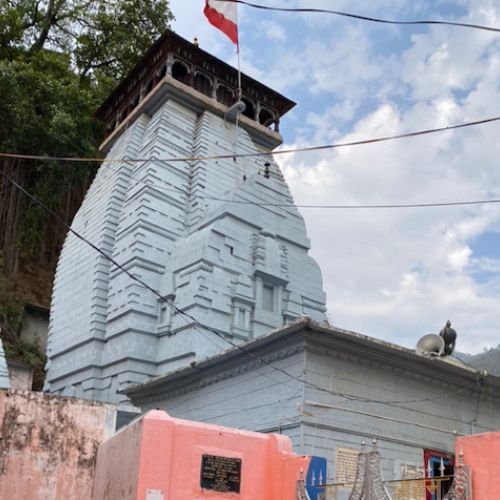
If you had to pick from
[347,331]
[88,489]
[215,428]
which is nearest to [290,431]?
[347,331]

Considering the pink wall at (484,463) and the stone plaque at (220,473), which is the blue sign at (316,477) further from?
the pink wall at (484,463)

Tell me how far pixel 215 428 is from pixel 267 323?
33.8ft

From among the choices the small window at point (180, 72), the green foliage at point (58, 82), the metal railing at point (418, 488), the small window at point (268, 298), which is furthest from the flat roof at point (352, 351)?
the green foliage at point (58, 82)

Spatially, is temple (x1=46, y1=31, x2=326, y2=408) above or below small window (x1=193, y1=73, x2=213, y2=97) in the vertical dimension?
below

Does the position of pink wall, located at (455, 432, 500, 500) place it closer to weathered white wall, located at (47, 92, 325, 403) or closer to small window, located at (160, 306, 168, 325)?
weathered white wall, located at (47, 92, 325, 403)

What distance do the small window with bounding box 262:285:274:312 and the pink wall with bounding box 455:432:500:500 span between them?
1306 centimetres

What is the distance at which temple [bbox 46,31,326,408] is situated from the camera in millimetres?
18188

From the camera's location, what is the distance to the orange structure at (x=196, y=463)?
7.93m

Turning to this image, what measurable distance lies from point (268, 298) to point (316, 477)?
389 inches

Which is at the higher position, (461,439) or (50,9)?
(50,9)

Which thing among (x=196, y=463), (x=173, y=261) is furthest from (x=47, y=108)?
(x=196, y=463)

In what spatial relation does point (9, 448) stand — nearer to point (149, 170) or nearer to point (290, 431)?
point (290, 431)

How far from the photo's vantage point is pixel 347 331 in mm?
10797

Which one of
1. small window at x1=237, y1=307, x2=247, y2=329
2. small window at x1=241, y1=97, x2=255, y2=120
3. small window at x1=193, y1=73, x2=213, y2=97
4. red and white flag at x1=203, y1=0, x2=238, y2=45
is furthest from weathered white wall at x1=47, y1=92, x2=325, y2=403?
red and white flag at x1=203, y1=0, x2=238, y2=45
